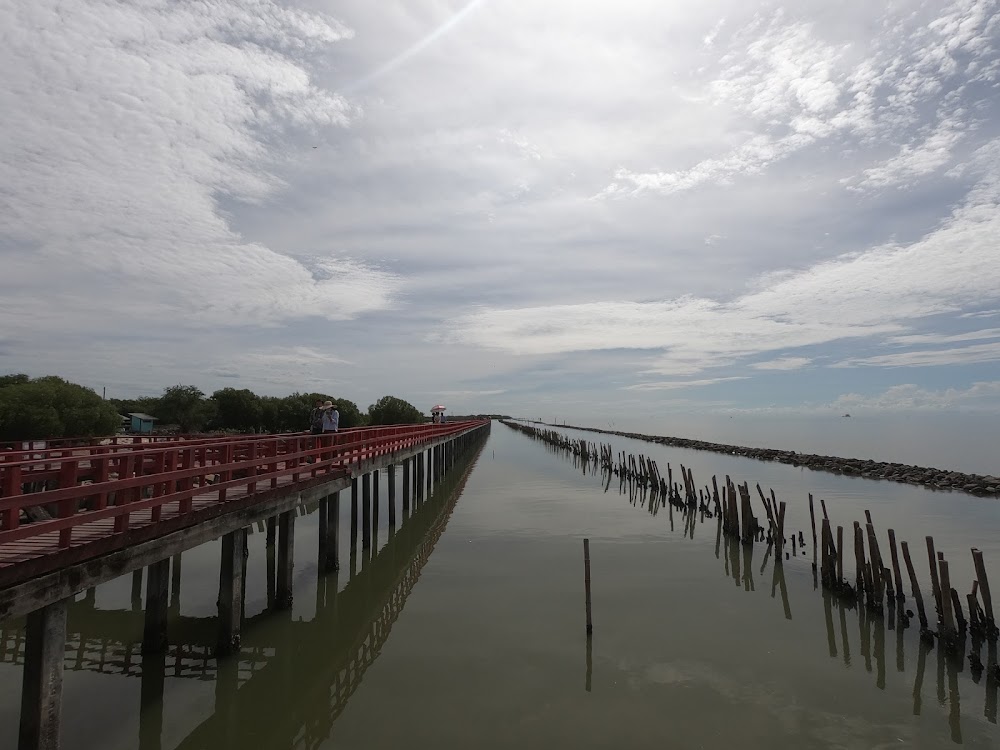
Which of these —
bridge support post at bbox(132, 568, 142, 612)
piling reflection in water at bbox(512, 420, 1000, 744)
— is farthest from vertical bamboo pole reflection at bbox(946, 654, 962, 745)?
bridge support post at bbox(132, 568, 142, 612)

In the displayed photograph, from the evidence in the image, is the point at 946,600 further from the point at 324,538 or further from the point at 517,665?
the point at 324,538

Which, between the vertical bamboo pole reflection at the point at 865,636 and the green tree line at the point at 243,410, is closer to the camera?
the vertical bamboo pole reflection at the point at 865,636

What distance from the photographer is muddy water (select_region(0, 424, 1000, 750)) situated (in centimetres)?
835

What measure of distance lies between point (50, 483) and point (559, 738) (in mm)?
17465

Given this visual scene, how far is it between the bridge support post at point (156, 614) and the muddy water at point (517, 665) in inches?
10.5

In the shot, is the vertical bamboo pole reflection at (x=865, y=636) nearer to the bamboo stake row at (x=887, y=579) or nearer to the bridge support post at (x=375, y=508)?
the bamboo stake row at (x=887, y=579)

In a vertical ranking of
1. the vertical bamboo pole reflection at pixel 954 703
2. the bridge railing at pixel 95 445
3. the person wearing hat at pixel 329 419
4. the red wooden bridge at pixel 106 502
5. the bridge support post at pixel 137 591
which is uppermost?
the person wearing hat at pixel 329 419

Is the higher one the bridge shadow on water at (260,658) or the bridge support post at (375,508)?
the bridge support post at (375,508)

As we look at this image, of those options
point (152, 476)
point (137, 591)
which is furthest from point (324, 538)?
point (152, 476)

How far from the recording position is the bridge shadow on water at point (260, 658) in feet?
27.9

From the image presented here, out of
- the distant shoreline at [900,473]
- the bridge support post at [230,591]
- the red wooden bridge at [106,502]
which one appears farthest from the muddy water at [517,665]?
the distant shoreline at [900,473]

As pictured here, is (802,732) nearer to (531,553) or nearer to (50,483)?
(531,553)

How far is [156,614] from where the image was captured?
34.7 ft

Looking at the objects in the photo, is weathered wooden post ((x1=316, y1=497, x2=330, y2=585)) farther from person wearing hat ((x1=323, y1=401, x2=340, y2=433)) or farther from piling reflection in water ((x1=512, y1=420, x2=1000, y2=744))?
piling reflection in water ((x1=512, y1=420, x2=1000, y2=744))
